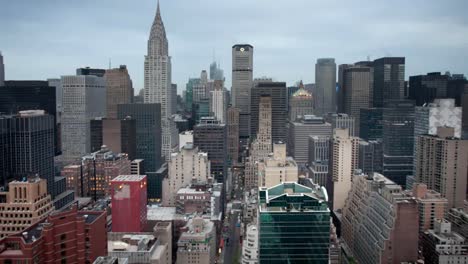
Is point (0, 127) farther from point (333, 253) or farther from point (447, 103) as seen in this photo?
point (447, 103)

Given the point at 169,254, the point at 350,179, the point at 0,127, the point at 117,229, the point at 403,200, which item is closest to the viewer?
the point at 403,200

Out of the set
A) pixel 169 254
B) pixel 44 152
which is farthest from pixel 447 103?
pixel 44 152

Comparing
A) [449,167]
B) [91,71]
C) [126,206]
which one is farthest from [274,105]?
[126,206]

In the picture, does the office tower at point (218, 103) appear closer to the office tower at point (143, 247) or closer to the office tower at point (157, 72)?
the office tower at point (157, 72)

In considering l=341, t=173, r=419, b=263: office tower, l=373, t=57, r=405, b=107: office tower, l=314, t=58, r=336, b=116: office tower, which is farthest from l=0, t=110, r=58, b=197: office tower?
l=314, t=58, r=336, b=116: office tower

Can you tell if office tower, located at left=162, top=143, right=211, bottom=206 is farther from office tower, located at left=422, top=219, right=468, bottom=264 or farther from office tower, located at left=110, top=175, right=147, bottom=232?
office tower, located at left=422, top=219, right=468, bottom=264

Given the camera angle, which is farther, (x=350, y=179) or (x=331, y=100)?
(x=331, y=100)
